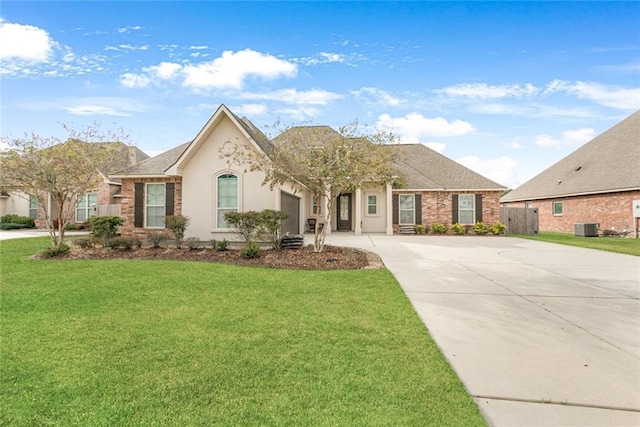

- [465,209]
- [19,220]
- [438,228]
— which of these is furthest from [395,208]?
[19,220]

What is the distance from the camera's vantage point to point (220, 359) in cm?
352

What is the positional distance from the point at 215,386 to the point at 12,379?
1985 mm

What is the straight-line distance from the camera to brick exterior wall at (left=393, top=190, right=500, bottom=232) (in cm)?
2003

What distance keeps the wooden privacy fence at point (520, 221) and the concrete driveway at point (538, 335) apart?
41.1 feet

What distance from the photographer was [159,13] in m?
10.4

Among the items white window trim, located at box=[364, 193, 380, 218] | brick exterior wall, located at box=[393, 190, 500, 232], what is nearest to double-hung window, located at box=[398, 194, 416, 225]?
brick exterior wall, located at box=[393, 190, 500, 232]

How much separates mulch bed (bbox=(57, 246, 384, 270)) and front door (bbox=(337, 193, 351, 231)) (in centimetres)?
980

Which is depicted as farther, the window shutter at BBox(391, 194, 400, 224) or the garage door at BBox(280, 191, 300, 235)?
the window shutter at BBox(391, 194, 400, 224)

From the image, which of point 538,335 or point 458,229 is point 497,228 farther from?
point 538,335

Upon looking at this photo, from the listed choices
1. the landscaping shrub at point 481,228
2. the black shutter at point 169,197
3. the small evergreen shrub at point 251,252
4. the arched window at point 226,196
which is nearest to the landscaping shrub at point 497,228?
the landscaping shrub at point 481,228

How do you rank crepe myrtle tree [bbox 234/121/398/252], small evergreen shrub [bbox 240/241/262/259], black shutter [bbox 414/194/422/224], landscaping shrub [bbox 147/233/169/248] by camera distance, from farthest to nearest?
1. black shutter [bbox 414/194/422/224]
2. landscaping shrub [bbox 147/233/169/248]
3. crepe myrtle tree [bbox 234/121/398/252]
4. small evergreen shrub [bbox 240/241/262/259]

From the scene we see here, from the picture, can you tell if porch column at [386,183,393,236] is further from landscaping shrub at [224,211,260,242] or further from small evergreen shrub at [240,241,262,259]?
small evergreen shrub at [240,241,262,259]

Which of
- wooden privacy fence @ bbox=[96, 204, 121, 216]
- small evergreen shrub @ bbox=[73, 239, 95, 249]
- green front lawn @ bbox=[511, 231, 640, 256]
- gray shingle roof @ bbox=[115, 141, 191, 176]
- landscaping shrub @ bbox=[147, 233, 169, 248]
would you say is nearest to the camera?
small evergreen shrub @ bbox=[73, 239, 95, 249]

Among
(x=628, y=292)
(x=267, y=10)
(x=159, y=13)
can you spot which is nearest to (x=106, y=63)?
(x=159, y=13)
